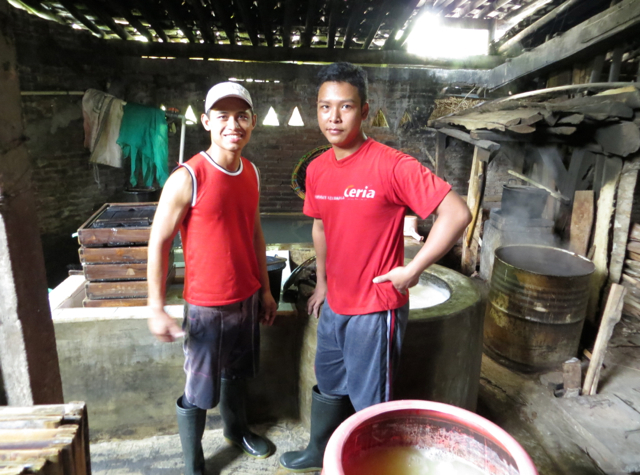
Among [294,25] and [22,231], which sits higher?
[294,25]

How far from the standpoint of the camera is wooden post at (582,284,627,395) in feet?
11.2

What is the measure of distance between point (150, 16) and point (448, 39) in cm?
672

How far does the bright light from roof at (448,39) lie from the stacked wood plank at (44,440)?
949 centimetres

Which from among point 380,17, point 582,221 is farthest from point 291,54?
point 582,221

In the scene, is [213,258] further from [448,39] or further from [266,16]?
[448,39]

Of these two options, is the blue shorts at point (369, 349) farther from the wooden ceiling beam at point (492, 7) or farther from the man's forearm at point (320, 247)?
the wooden ceiling beam at point (492, 7)

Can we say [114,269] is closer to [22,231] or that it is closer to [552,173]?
[22,231]

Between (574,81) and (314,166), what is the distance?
5.92 m

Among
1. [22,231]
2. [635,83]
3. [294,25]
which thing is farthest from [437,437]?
[294,25]

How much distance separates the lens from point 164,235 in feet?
6.48

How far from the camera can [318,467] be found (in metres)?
2.54

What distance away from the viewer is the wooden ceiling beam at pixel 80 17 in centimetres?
590

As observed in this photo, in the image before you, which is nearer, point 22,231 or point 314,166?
point 22,231

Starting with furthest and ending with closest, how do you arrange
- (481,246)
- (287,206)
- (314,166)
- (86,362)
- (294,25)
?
(287,206)
(294,25)
(481,246)
(86,362)
(314,166)
